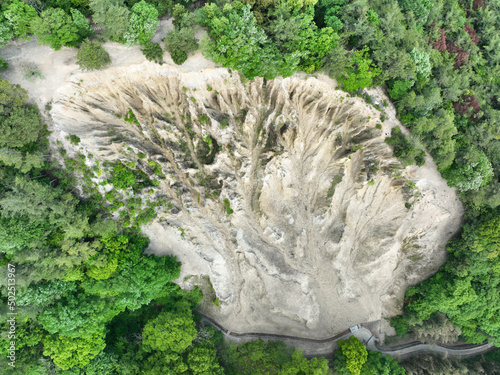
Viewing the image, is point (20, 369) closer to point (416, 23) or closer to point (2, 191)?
point (2, 191)

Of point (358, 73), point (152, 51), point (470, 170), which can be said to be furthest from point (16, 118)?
point (470, 170)

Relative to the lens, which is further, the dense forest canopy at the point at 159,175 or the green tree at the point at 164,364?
the green tree at the point at 164,364

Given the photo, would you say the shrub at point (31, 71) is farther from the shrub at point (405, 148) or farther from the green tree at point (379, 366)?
the green tree at point (379, 366)

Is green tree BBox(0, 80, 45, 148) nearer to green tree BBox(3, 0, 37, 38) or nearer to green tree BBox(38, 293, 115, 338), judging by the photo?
green tree BBox(3, 0, 37, 38)

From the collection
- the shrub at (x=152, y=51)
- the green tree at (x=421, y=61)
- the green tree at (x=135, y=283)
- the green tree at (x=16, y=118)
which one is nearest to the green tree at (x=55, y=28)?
the green tree at (x=16, y=118)

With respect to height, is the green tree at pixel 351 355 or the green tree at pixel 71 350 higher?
the green tree at pixel 351 355

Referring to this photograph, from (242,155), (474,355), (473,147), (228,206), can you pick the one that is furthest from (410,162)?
(474,355)

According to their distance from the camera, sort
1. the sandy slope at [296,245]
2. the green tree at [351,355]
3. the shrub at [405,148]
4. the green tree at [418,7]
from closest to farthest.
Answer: the sandy slope at [296,245], the shrub at [405,148], the green tree at [418,7], the green tree at [351,355]

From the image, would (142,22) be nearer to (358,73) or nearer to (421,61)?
(358,73)

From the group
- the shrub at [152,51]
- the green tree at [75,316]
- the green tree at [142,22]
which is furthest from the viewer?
the green tree at [75,316]

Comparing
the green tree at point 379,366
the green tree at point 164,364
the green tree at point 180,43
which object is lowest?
the green tree at point 164,364
